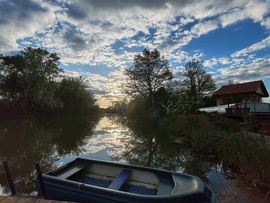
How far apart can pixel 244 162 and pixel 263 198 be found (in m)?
1.09

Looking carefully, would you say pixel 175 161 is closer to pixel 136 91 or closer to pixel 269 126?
pixel 269 126

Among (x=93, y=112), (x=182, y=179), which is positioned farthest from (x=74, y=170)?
(x=93, y=112)

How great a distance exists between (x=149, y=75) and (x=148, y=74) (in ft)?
0.79

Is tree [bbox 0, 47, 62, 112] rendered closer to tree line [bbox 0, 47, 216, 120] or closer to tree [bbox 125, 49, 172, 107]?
tree line [bbox 0, 47, 216, 120]

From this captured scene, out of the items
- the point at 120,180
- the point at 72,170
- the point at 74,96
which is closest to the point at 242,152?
the point at 120,180

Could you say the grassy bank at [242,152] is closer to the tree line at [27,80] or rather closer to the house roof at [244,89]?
the house roof at [244,89]

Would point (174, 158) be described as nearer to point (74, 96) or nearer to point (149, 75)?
point (149, 75)

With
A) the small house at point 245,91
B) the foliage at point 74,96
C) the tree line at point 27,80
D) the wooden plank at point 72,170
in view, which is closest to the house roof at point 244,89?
the small house at point 245,91

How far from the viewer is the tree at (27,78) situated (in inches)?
1151

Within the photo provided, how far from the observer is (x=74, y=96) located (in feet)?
172

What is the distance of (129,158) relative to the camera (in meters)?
7.90

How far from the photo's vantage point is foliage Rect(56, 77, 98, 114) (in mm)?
50156

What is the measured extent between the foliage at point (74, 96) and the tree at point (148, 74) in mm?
27379

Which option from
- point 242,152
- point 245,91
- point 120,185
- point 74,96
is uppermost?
point 74,96
